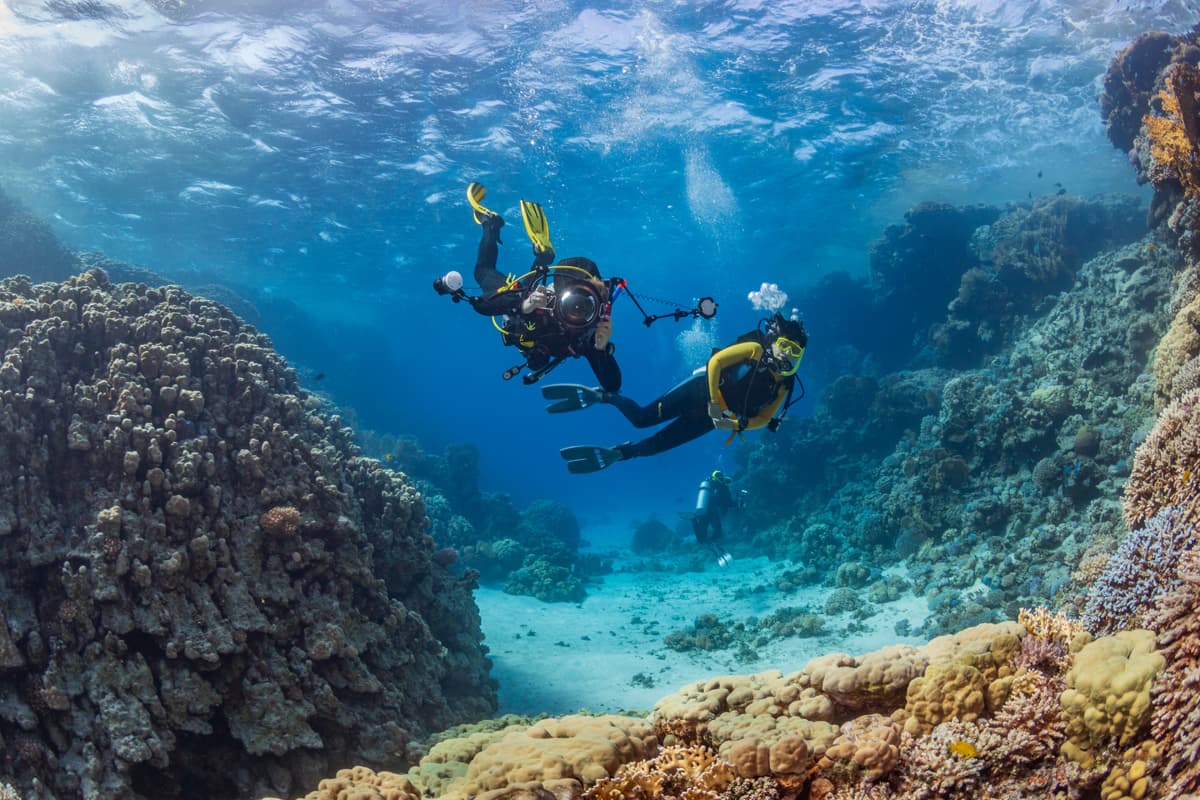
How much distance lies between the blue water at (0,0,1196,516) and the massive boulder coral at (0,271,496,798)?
12.3 m

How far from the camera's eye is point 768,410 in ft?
24.7

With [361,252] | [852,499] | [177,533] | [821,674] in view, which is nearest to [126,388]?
[177,533]

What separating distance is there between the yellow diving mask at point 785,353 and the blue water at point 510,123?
43.5 feet

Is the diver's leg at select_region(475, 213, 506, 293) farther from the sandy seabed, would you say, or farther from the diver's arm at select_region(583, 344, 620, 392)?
the sandy seabed

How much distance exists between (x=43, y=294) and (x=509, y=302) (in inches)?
221

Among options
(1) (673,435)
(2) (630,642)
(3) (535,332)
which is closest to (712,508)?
(2) (630,642)

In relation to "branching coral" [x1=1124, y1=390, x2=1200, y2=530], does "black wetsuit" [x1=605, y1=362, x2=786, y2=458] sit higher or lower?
higher

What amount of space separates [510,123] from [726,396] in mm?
17302

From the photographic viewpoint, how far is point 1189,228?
10.3m

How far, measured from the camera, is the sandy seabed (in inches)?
370

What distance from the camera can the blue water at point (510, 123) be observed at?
16266 mm

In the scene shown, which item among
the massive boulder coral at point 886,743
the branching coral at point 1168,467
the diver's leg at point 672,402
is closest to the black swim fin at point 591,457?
the diver's leg at point 672,402

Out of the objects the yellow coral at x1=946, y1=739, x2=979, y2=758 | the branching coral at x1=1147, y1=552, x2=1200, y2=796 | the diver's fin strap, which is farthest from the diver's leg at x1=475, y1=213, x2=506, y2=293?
the branching coral at x1=1147, y1=552, x2=1200, y2=796

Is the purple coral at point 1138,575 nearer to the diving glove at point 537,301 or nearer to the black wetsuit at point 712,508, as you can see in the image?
the diving glove at point 537,301
